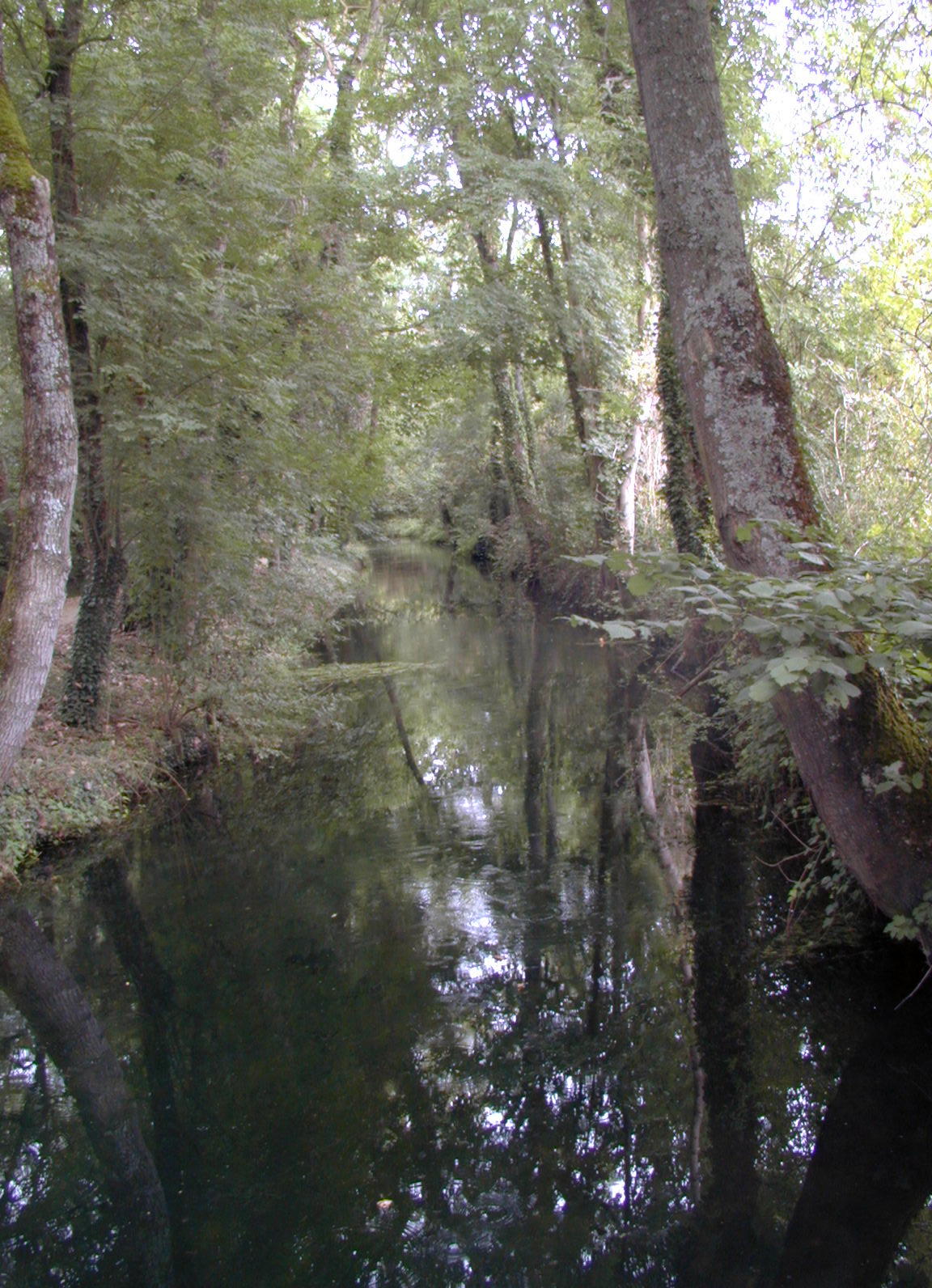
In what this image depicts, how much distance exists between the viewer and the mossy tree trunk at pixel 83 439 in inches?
336

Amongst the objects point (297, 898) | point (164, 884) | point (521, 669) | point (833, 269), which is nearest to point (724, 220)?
point (297, 898)

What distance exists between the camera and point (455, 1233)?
373 centimetres

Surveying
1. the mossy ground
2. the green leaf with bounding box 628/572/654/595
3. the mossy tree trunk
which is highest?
the mossy tree trunk

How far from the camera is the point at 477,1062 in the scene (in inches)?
190

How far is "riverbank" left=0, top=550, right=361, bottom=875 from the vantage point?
8.18 meters

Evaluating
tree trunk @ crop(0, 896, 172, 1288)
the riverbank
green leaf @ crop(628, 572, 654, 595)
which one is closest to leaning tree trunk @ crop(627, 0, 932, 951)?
green leaf @ crop(628, 572, 654, 595)

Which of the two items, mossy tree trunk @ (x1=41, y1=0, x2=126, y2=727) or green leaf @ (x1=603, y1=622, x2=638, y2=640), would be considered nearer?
green leaf @ (x1=603, y1=622, x2=638, y2=640)

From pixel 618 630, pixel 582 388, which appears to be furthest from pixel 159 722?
pixel 582 388

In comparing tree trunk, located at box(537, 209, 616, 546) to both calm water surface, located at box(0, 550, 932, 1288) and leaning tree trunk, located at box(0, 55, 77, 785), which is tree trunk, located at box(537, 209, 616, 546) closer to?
calm water surface, located at box(0, 550, 932, 1288)

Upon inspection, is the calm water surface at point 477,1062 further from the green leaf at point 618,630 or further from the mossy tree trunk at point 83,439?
the green leaf at point 618,630

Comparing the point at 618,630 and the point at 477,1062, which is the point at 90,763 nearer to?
the point at 477,1062

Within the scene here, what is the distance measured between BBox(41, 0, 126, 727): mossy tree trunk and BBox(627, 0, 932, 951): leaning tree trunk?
5.67 meters

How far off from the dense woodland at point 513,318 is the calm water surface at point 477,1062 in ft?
3.71

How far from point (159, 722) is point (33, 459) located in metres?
4.06
